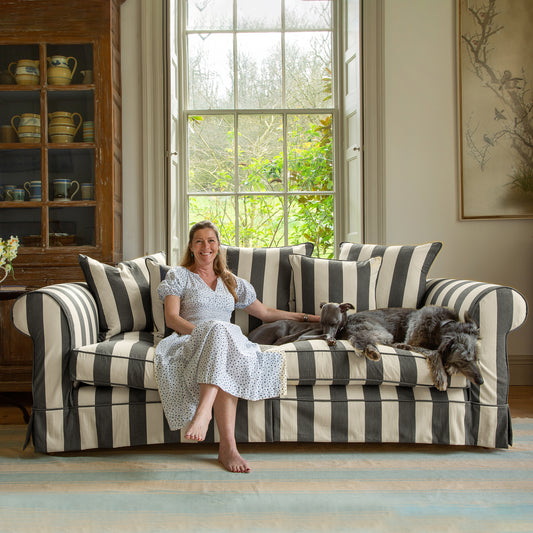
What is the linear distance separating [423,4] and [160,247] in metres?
2.41

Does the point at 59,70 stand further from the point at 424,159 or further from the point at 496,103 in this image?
the point at 496,103

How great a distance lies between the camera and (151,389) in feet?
6.82

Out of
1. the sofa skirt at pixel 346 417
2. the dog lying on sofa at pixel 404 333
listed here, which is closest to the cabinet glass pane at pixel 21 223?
the sofa skirt at pixel 346 417

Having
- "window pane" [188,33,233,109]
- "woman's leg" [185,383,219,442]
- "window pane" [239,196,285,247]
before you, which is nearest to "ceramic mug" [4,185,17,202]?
"window pane" [188,33,233,109]

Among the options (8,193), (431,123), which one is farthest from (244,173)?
(8,193)

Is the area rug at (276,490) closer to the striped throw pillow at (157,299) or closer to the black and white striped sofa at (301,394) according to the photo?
the black and white striped sofa at (301,394)

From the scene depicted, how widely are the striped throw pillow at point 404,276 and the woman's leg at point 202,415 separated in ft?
3.52

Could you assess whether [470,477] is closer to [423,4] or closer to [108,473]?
[108,473]

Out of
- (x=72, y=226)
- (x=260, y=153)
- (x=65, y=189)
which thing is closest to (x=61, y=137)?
(x=65, y=189)

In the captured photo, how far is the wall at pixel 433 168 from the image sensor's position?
3.58 meters

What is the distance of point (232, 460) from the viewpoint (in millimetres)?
1966

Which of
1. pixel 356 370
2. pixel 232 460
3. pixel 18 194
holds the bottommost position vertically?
pixel 232 460

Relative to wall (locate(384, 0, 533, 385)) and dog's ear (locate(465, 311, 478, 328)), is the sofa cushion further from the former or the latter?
wall (locate(384, 0, 533, 385))

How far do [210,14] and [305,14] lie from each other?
2.30 feet
